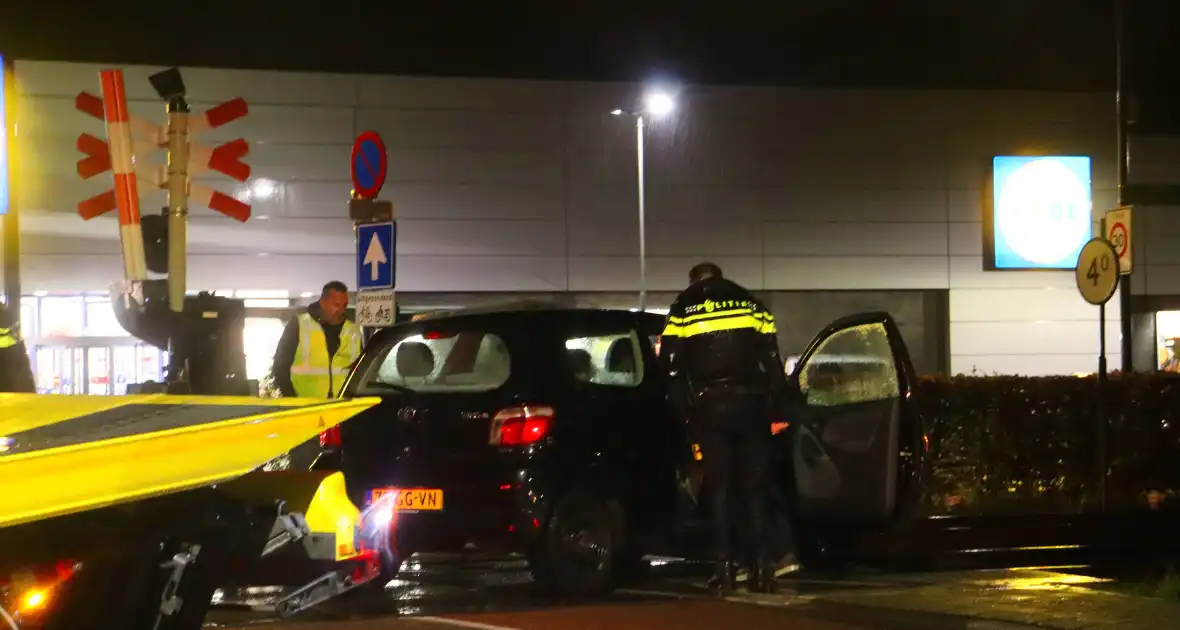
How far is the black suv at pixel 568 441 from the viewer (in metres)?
6.37

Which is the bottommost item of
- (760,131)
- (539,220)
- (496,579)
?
(496,579)

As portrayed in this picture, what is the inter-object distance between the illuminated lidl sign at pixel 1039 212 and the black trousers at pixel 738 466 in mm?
17478

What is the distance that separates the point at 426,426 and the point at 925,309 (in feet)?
59.7

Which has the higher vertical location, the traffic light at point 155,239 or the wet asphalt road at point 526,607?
the traffic light at point 155,239

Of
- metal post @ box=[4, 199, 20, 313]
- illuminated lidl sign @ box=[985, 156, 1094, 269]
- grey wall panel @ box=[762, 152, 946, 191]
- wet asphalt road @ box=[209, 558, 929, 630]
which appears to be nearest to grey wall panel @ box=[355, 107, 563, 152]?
grey wall panel @ box=[762, 152, 946, 191]

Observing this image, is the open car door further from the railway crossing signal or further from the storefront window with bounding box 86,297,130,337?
the storefront window with bounding box 86,297,130,337

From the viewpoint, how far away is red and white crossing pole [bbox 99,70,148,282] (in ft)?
25.1

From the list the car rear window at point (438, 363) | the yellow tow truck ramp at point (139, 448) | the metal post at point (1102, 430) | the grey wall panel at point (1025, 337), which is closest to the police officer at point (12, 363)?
the car rear window at point (438, 363)

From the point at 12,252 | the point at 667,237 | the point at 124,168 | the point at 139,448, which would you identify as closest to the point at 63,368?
the point at 12,252

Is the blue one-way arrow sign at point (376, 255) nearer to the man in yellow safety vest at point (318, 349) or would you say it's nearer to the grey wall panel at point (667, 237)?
the man in yellow safety vest at point (318, 349)

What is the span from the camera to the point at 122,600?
2.86 meters

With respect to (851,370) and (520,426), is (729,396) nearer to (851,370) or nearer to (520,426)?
(520,426)

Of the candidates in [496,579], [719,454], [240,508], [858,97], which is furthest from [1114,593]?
[858,97]

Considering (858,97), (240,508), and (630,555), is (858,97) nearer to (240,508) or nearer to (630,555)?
(630,555)
